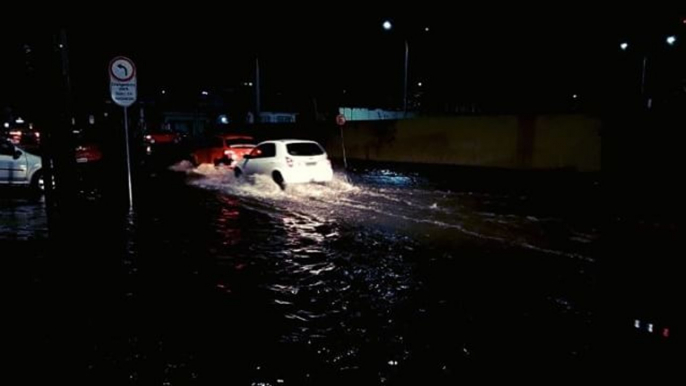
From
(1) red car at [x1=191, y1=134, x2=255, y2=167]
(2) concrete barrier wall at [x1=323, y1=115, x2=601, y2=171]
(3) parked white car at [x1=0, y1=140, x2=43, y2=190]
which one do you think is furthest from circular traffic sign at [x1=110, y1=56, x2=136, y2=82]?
(2) concrete barrier wall at [x1=323, y1=115, x2=601, y2=171]

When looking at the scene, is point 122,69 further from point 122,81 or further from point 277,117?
point 277,117

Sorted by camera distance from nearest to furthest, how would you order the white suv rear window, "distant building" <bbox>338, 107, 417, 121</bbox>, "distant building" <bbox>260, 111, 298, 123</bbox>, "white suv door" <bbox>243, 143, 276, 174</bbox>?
the white suv rear window, "white suv door" <bbox>243, 143, 276, 174</bbox>, "distant building" <bbox>338, 107, 417, 121</bbox>, "distant building" <bbox>260, 111, 298, 123</bbox>

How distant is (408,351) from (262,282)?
258 cm

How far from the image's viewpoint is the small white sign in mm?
10938

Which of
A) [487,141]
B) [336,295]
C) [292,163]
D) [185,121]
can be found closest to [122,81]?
[292,163]

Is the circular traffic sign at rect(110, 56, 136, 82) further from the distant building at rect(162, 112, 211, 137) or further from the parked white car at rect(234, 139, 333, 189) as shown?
the distant building at rect(162, 112, 211, 137)

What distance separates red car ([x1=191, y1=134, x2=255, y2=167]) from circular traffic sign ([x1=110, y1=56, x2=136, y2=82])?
9681 millimetres

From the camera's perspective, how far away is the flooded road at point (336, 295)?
182 inches

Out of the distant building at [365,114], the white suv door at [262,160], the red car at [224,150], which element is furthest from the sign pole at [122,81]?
the distant building at [365,114]

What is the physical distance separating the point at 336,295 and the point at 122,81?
23.8ft

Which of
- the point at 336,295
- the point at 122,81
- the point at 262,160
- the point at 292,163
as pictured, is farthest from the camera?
the point at 262,160

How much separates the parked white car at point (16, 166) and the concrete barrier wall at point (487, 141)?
15876 mm

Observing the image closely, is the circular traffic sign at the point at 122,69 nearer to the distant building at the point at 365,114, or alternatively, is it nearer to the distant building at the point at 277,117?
the distant building at the point at 365,114

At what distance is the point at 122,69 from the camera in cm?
1105
